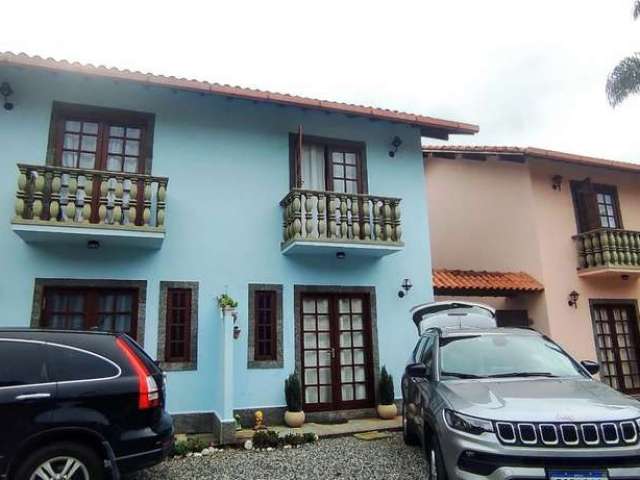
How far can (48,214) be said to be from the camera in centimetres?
762

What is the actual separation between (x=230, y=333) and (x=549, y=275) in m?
8.52

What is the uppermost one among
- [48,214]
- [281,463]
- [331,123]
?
[331,123]

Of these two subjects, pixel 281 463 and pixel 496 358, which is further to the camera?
pixel 281 463

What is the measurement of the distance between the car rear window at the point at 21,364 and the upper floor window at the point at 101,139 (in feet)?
16.0

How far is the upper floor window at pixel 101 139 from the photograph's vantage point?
8547 millimetres

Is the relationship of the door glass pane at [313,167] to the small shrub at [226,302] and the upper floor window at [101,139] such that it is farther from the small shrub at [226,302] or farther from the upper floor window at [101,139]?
the upper floor window at [101,139]

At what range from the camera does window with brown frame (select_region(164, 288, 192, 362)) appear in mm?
8305

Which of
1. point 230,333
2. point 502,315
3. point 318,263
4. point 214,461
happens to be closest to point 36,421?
point 214,461

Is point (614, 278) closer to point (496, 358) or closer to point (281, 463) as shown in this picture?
point (496, 358)

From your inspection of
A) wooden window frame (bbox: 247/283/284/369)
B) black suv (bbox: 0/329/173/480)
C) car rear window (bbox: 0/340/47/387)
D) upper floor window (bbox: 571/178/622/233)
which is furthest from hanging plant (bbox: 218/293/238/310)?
upper floor window (bbox: 571/178/622/233)

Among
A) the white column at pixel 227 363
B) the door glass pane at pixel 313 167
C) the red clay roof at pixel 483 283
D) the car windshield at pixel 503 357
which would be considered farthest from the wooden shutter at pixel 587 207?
the white column at pixel 227 363

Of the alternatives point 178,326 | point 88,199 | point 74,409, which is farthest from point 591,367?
point 88,199

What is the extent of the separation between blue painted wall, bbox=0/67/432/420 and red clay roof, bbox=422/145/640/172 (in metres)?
1.93

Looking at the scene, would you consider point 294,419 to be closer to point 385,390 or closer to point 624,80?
point 385,390
